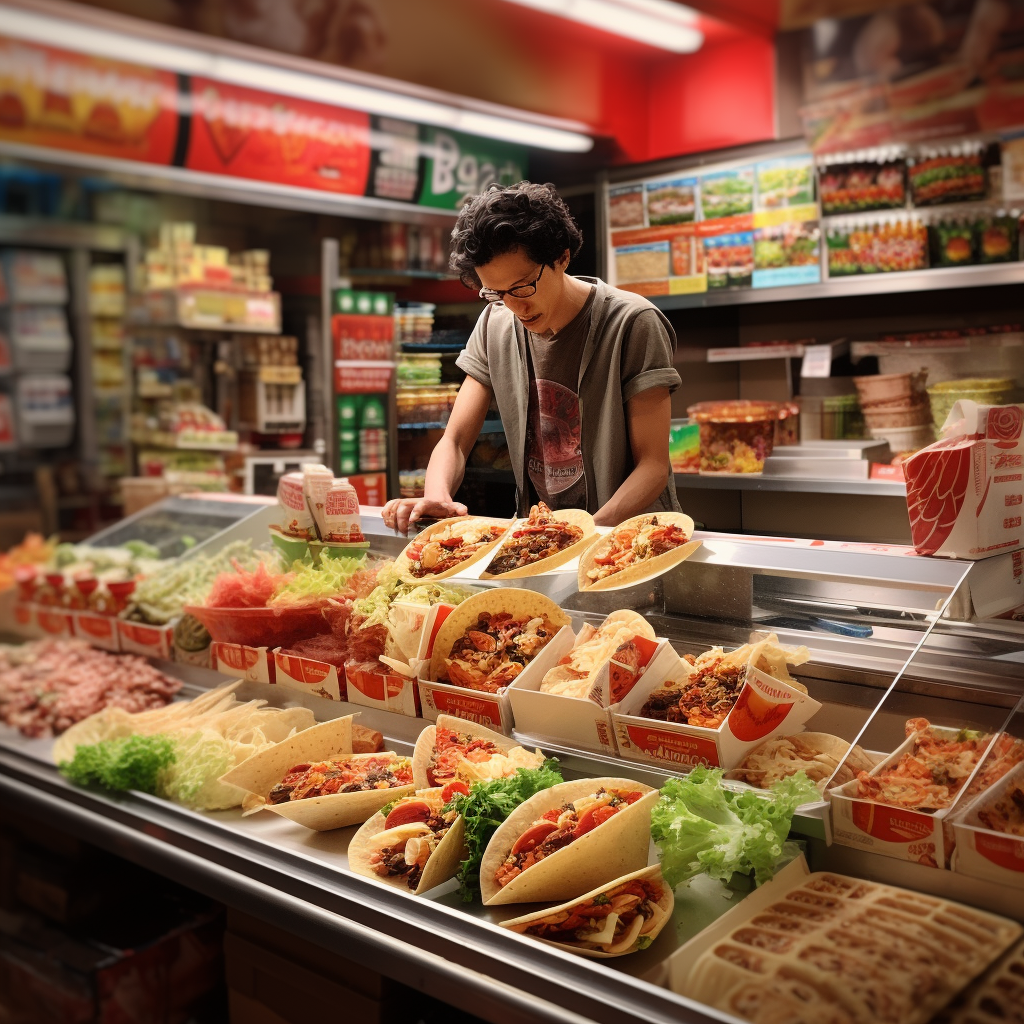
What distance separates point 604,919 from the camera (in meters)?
1.54

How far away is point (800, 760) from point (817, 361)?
11.9ft

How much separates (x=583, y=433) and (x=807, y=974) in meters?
1.46

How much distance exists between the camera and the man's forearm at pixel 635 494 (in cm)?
246

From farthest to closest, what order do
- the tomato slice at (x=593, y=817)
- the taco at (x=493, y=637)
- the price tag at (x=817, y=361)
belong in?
the price tag at (x=817, y=361) < the taco at (x=493, y=637) < the tomato slice at (x=593, y=817)

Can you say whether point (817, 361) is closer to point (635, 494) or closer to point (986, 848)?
point (635, 494)

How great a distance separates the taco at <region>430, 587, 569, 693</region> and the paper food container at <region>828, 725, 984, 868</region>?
725mm

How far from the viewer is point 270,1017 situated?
2.13 meters

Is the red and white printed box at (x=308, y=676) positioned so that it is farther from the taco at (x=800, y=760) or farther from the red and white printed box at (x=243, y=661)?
the taco at (x=800, y=760)

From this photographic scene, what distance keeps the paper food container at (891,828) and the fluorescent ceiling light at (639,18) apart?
1612 mm

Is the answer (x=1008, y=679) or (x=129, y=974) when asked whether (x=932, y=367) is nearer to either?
(x=1008, y=679)

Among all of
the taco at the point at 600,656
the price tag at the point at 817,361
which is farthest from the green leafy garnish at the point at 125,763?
the price tag at the point at 817,361

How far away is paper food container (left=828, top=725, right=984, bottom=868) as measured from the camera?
1498 mm

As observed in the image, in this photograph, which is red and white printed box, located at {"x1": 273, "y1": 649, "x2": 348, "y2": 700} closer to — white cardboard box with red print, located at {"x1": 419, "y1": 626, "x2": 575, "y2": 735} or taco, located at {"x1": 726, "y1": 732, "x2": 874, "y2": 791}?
white cardboard box with red print, located at {"x1": 419, "y1": 626, "x2": 575, "y2": 735}

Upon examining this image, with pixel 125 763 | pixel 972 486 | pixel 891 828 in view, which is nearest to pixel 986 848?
pixel 891 828
